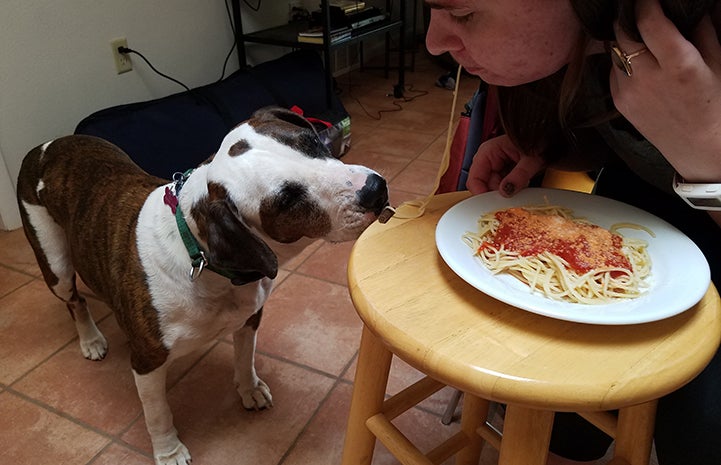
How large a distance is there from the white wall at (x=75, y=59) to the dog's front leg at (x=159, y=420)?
4.37ft

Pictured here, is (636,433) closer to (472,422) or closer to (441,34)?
(472,422)

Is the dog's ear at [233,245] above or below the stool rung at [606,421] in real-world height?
above

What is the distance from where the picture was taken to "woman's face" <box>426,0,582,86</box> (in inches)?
26.9

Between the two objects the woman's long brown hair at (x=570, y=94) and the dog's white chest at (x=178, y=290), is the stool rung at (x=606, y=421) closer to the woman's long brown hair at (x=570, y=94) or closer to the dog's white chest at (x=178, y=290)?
the woman's long brown hair at (x=570, y=94)

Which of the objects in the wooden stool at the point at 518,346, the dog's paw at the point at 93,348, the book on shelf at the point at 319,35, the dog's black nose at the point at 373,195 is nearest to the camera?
the wooden stool at the point at 518,346

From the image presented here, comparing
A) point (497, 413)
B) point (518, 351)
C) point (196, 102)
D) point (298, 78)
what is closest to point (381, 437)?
point (518, 351)

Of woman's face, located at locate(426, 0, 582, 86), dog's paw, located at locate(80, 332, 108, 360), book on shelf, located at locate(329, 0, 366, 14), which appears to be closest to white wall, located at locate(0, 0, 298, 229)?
book on shelf, located at locate(329, 0, 366, 14)

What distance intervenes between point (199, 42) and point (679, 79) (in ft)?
8.13

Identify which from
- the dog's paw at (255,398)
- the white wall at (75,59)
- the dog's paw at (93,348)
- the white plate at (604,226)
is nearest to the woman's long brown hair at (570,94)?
the white plate at (604,226)

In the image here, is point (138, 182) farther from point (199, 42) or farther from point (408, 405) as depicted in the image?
point (199, 42)

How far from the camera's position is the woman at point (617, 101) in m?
0.62

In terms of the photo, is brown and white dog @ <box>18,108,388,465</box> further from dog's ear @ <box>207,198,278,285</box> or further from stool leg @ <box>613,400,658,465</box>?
stool leg @ <box>613,400,658,465</box>

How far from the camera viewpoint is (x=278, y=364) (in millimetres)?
1517

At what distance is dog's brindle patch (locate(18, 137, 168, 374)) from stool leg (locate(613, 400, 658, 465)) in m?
0.83
